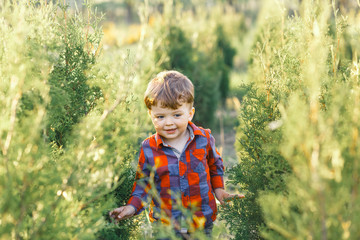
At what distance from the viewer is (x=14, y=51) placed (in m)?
1.67

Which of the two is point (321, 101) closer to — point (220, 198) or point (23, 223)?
point (220, 198)

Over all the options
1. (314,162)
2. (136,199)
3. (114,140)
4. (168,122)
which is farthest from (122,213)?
(314,162)

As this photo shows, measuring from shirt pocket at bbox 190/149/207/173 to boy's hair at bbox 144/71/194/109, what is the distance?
0.43 meters

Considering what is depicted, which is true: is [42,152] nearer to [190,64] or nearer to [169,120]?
[169,120]

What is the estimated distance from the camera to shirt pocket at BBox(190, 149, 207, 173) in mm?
2719

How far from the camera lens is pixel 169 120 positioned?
2.64 meters

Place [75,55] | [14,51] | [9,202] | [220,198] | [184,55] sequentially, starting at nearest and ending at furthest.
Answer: [9,202] → [14,51] → [75,55] → [220,198] → [184,55]

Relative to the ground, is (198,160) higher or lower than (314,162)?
lower

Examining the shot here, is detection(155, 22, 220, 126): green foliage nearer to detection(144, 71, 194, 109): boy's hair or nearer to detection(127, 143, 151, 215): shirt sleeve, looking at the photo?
detection(144, 71, 194, 109): boy's hair

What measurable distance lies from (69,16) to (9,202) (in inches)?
70.4

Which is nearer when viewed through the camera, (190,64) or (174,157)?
(174,157)

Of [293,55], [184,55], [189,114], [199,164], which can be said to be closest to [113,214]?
[199,164]

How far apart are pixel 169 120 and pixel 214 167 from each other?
67 centimetres

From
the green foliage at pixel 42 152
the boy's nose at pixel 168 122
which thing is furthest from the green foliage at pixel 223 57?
the green foliage at pixel 42 152
